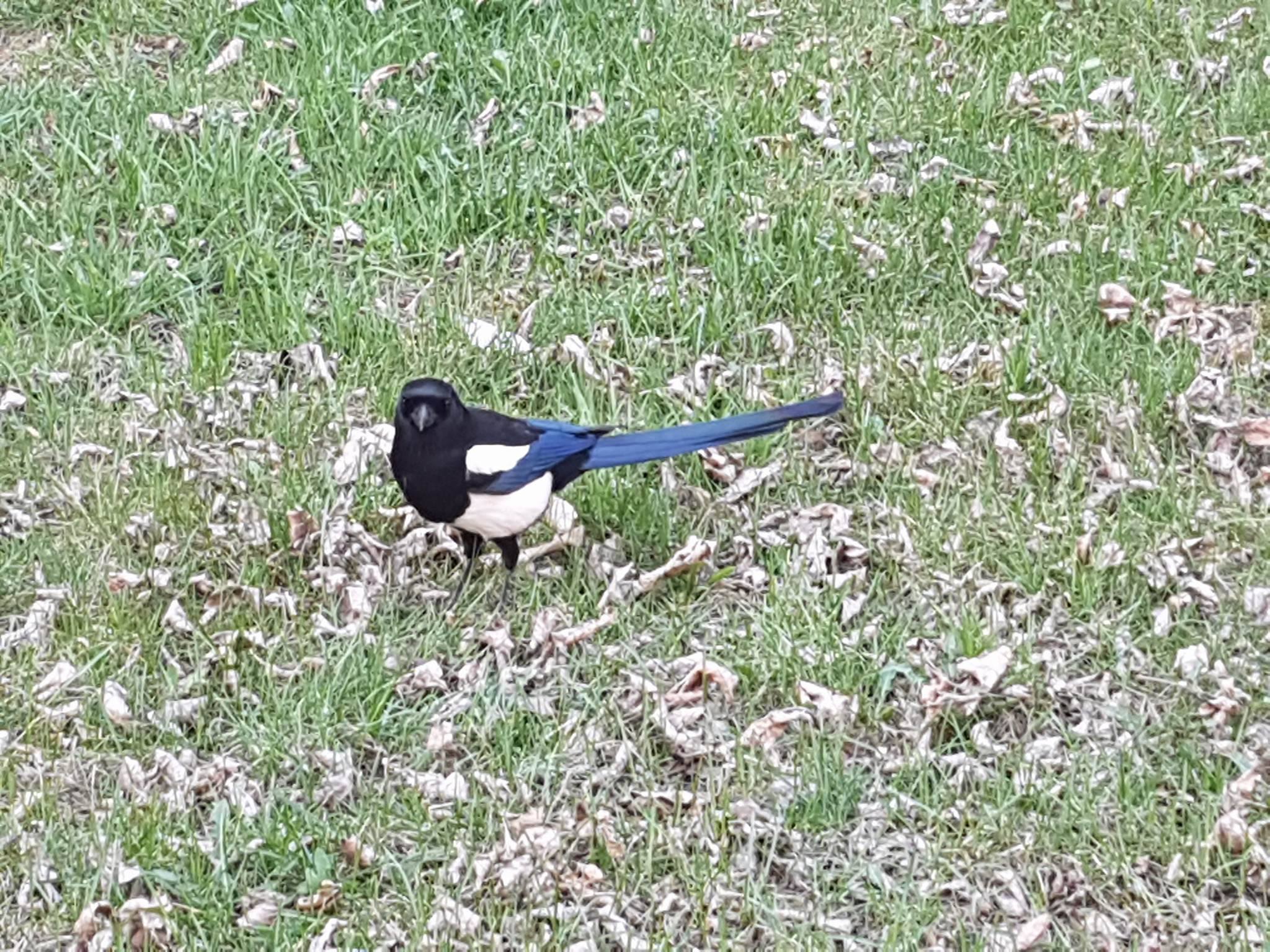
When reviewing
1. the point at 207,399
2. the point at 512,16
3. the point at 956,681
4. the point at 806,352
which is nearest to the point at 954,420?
the point at 806,352

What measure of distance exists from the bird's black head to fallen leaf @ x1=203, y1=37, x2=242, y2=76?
262cm

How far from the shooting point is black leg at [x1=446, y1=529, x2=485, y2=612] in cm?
393

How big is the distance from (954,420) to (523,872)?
1.81 m

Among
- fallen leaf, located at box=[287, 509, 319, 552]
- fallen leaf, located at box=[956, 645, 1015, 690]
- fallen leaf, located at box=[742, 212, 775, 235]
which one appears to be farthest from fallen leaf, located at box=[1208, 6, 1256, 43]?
fallen leaf, located at box=[287, 509, 319, 552]

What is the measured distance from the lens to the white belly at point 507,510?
147 inches

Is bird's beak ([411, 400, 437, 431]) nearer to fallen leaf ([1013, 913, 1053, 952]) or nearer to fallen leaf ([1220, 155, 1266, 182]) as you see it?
fallen leaf ([1013, 913, 1053, 952])

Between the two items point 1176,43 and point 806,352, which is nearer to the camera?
point 806,352

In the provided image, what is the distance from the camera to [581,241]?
5.05 metres

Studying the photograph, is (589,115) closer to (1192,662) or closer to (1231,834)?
(1192,662)

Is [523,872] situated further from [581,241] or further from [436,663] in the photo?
[581,241]

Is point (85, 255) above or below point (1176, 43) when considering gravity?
above

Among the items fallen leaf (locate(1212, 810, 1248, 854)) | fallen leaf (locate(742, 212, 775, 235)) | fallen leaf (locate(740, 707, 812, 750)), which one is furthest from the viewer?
fallen leaf (locate(742, 212, 775, 235))

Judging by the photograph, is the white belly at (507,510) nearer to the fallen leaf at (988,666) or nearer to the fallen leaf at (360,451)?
the fallen leaf at (360,451)

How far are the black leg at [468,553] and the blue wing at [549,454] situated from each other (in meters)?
0.26
